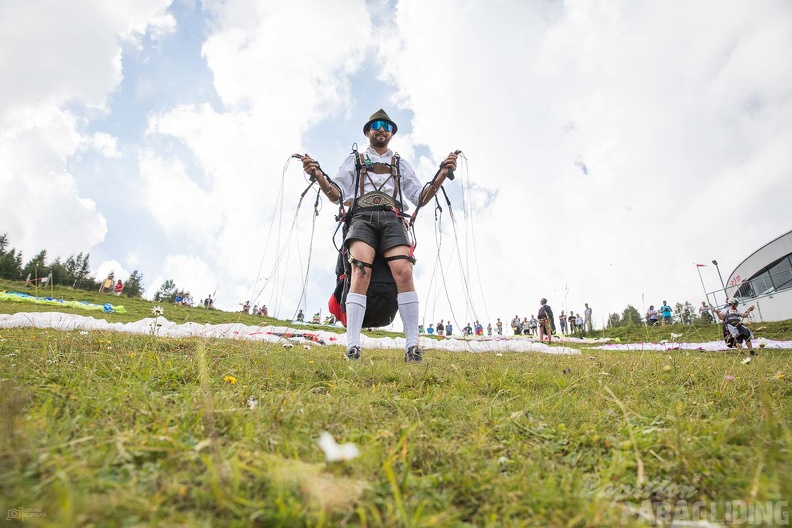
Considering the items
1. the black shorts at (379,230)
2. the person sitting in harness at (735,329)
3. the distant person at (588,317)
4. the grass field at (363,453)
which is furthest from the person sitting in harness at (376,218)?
the distant person at (588,317)

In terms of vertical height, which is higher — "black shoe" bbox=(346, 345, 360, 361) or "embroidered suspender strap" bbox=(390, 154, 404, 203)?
"embroidered suspender strap" bbox=(390, 154, 404, 203)

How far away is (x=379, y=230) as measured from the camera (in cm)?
461

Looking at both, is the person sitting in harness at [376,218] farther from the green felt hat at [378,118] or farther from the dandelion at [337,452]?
the dandelion at [337,452]

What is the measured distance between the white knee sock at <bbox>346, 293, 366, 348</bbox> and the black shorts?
2.05ft

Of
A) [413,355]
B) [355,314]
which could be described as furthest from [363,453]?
[355,314]

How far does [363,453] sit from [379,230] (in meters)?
3.46

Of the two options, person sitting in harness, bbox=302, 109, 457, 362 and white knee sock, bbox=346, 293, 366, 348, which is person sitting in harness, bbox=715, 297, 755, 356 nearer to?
person sitting in harness, bbox=302, 109, 457, 362

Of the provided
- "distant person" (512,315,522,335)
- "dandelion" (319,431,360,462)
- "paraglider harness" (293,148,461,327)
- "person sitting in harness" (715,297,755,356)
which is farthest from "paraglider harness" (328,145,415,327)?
"distant person" (512,315,522,335)

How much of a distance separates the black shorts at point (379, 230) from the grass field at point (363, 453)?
87.5 inches

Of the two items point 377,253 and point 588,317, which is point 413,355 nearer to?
point 377,253

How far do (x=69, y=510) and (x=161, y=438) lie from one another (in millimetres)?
491

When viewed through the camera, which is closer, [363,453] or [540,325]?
[363,453]

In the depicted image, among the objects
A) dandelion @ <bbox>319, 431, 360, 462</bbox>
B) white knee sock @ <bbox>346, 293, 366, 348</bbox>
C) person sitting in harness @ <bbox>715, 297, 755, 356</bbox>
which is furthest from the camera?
person sitting in harness @ <bbox>715, 297, 755, 356</bbox>

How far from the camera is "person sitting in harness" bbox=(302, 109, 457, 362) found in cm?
441
